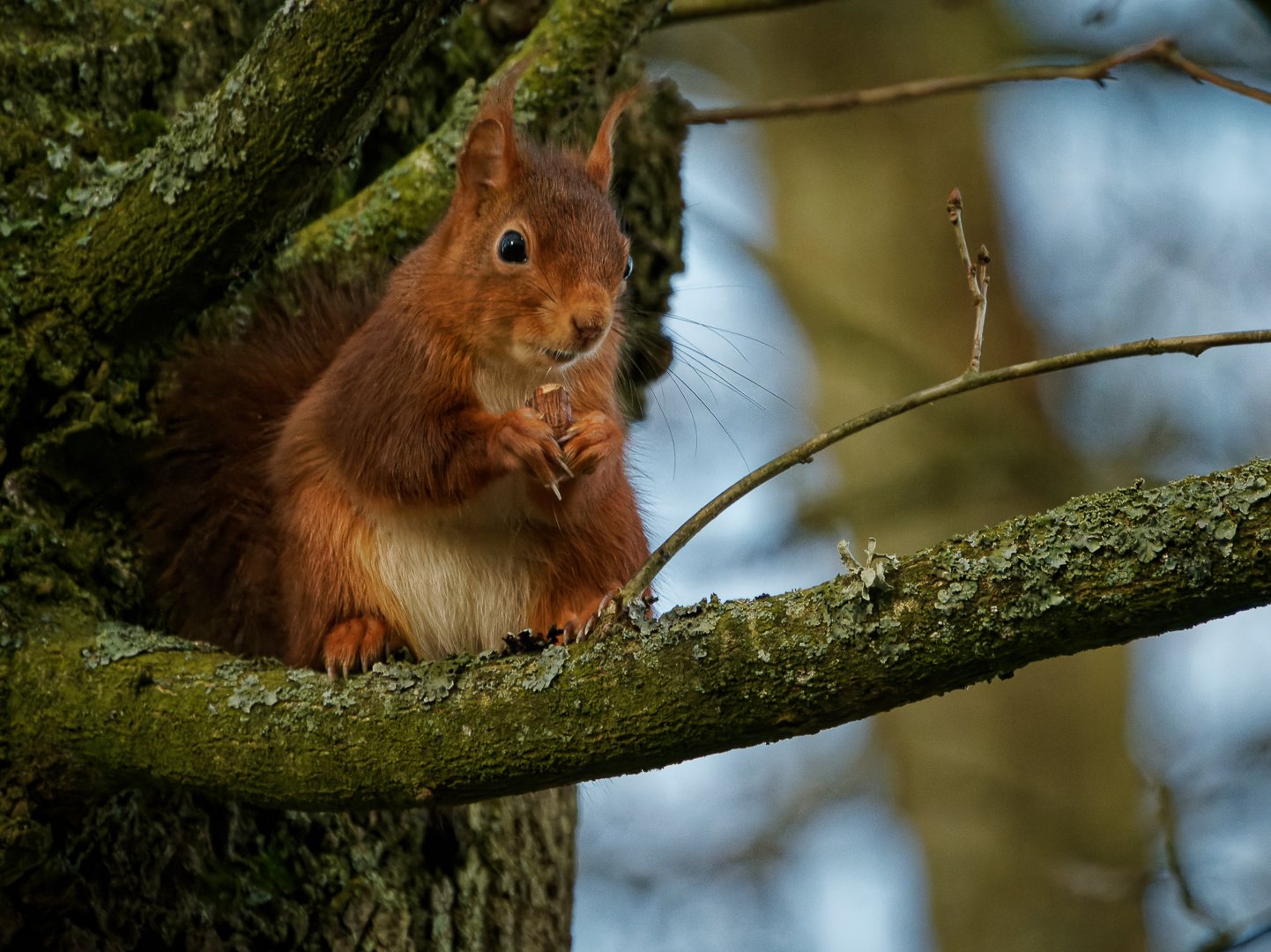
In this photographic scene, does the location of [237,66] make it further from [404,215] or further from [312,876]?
[312,876]

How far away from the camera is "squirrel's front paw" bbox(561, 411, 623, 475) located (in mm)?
2059

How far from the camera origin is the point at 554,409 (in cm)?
209

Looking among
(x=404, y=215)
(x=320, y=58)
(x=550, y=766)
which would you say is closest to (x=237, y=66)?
(x=320, y=58)

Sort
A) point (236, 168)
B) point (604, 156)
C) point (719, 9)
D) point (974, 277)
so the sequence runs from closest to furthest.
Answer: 1. point (974, 277)
2. point (236, 168)
3. point (604, 156)
4. point (719, 9)

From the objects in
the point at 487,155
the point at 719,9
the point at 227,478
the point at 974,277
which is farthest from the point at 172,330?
the point at 719,9

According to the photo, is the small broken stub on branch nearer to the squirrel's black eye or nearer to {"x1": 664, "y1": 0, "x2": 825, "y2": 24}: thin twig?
the squirrel's black eye

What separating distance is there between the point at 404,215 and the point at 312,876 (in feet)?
3.61

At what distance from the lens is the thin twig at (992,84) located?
2131mm

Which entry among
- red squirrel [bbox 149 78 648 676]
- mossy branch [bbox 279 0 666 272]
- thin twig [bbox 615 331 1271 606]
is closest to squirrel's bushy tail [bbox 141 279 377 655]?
red squirrel [bbox 149 78 648 676]

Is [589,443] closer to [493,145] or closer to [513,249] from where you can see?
[513,249]

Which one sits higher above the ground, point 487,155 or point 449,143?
point 449,143

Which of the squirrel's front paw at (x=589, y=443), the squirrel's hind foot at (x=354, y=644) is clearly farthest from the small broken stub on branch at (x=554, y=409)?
the squirrel's hind foot at (x=354, y=644)

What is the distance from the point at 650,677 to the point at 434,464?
823 mm

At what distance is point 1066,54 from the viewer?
13.2ft
